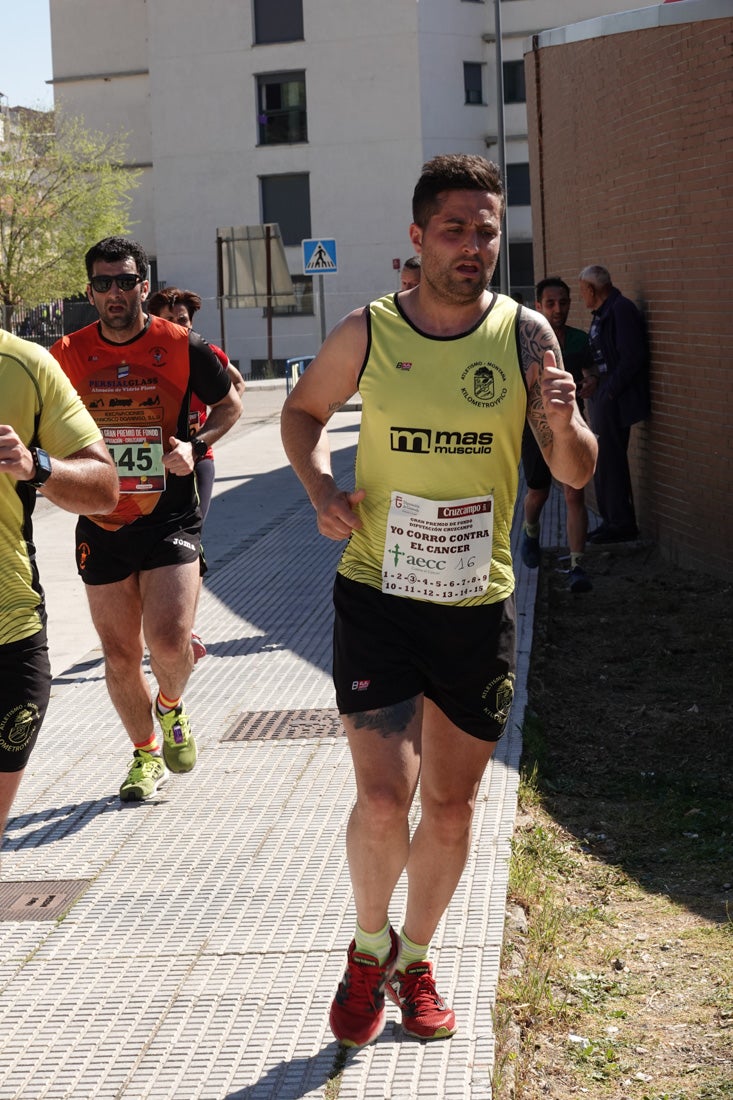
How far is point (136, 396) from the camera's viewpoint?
19.7ft

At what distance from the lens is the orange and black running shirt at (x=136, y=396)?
19.6 feet

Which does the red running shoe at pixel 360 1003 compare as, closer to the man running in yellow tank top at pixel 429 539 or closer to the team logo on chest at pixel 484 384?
the man running in yellow tank top at pixel 429 539

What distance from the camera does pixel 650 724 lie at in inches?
281

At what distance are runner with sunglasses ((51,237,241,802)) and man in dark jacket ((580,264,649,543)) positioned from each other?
529 cm

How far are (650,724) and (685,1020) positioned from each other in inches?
120

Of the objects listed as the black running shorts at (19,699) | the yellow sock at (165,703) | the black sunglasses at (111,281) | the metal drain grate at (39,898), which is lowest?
the metal drain grate at (39,898)

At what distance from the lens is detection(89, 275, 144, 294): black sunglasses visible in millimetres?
5887

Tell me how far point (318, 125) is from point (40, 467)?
47516mm

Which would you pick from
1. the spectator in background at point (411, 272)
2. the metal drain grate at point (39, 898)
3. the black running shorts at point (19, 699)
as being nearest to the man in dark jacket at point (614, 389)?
the spectator in background at point (411, 272)

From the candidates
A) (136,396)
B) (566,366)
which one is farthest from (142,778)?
(566,366)

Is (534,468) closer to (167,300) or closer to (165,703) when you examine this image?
(167,300)

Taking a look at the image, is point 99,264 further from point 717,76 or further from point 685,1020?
point 717,76

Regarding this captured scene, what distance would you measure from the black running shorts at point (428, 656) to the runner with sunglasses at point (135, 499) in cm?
221

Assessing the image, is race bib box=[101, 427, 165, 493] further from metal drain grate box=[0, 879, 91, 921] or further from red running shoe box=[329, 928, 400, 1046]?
red running shoe box=[329, 928, 400, 1046]
